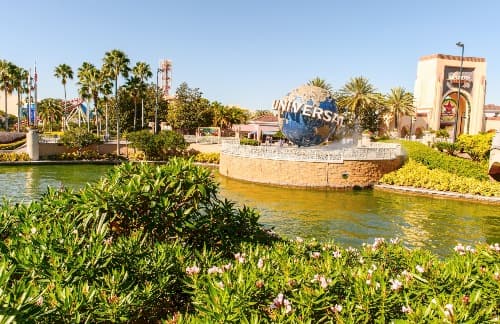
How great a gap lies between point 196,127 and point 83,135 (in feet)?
64.1

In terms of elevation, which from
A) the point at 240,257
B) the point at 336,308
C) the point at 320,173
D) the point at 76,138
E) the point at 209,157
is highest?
the point at 76,138

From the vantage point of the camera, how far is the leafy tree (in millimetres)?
56156

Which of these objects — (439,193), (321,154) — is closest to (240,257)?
(321,154)

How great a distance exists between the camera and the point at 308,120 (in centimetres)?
3203

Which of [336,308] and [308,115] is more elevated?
[308,115]

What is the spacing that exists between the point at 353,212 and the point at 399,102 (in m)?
38.8

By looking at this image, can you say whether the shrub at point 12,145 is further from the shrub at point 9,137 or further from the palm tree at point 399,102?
the palm tree at point 399,102

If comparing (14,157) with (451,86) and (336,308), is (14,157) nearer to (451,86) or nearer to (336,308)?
(336,308)

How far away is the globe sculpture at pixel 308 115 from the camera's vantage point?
3175 cm

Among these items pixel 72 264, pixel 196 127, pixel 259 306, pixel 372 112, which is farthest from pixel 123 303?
pixel 372 112

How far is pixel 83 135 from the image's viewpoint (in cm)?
4028

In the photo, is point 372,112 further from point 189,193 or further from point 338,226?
point 189,193

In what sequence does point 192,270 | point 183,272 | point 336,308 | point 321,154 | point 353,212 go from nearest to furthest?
1. point 336,308
2. point 192,270
3. point 183,272
4. point 353,212
5. point 321,154

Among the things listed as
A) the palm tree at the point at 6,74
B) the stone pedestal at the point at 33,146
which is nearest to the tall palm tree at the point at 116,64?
the stone pedestal at the point at 33,146
